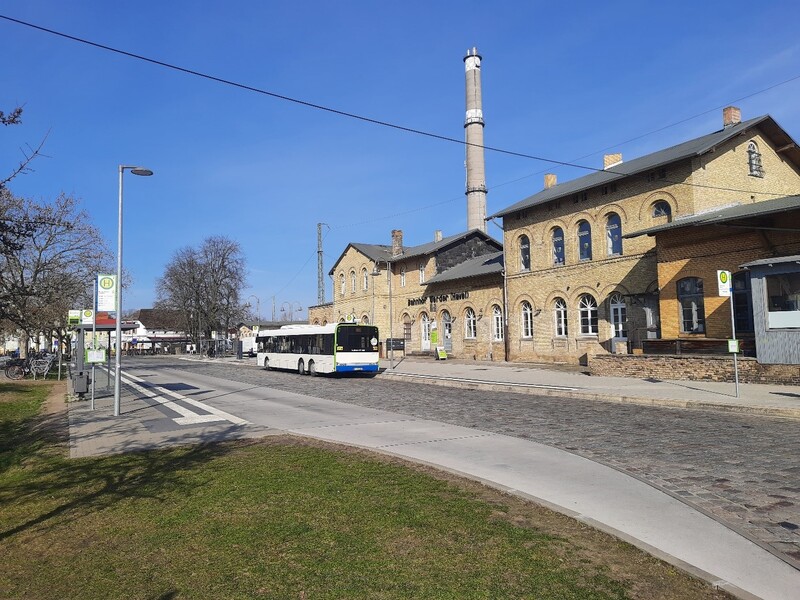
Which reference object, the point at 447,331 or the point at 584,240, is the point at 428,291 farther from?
the point at 584,240

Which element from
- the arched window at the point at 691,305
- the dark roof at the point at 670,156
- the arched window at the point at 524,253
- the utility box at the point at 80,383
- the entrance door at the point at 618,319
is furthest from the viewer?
the arched window at the point at 524,253

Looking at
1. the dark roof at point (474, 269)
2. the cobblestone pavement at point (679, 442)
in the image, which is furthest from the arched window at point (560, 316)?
the cobblestone pavement at point (679, 442)

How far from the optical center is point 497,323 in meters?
37.9

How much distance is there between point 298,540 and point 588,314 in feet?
91.8

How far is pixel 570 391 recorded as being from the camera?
19094mm

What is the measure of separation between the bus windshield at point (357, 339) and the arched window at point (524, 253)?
11.2 m

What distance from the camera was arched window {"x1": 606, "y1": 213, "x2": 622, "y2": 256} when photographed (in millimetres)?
29328

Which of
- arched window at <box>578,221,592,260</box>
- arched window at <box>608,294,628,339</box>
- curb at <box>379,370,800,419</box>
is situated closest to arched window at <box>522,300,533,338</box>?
arched window at <box>578,221,592,260</box>

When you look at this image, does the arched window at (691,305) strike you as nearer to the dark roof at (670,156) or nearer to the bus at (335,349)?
the dark roof at (670,156)

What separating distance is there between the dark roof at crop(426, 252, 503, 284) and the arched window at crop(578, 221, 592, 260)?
6297mm

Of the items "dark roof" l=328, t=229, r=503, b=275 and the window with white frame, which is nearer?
the window with white frame

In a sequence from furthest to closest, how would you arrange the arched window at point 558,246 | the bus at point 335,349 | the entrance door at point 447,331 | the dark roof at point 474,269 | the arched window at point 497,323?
the entrance door at point 447,331 → the dark roof at point 474,269 → the arched window at point 497,323 → the arched window at point 558,246 → the bus at point 335,349

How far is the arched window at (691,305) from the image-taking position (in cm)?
2381

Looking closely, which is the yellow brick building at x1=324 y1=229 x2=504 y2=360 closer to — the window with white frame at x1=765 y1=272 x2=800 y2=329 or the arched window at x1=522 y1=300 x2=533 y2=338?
the arched window at x1=522 y1=300 x2=533 y2=338
